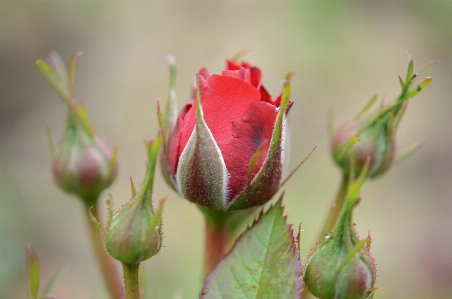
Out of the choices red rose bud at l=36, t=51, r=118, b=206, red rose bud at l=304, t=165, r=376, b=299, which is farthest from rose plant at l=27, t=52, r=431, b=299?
red rose bud at l=36, t=51, r=118, b=206

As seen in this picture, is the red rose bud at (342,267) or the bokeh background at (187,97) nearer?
the red rose bud at (342,267)

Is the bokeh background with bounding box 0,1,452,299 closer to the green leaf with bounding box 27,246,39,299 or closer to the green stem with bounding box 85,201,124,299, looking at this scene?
the green stem with bounding box 85,201,124,299

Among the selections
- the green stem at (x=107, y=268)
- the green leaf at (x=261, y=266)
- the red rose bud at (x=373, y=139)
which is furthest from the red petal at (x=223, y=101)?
the green stem at (x=107, y=268)

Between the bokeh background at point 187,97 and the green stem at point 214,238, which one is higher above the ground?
the green stem at point 214,238

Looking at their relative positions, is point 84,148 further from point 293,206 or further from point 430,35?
point 430,35

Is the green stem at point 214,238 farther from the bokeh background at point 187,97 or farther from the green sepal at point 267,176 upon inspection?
the bokeh background at point 187,97

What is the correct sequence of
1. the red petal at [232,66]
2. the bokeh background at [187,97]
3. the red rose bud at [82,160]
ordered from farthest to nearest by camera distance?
the bokeh background at [187,97] < the red rose bud at [82,160] < the red petal at [232,66]

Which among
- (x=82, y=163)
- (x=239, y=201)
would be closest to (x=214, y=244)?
(x=239, y=201)
